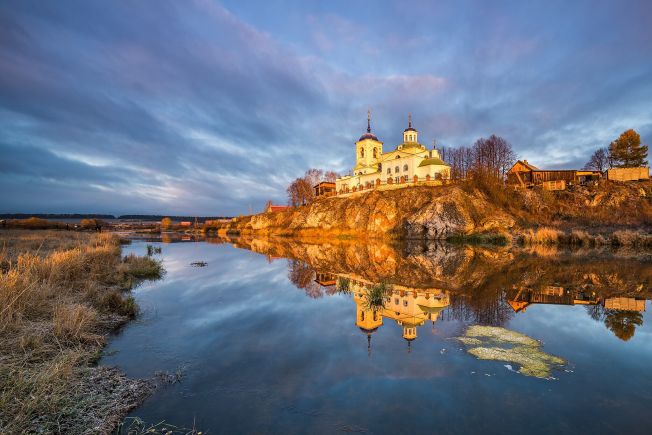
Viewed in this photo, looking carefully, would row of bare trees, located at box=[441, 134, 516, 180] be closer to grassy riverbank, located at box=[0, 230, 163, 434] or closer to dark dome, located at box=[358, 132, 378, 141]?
dark dome, located at box=[358, 132, 378, 141]

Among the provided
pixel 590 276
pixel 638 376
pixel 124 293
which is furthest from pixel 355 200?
pixel 638 376

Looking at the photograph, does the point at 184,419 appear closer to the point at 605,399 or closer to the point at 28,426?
the point at 28,426

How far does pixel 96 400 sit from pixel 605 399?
9.61 m

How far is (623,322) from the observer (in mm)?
10703

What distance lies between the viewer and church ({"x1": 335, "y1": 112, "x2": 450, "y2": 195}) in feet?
224

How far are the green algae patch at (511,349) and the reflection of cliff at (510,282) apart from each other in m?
1.17

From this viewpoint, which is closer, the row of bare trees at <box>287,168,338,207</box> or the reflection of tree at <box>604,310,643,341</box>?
the reflection of tree at <box>604,310,643,341</box>

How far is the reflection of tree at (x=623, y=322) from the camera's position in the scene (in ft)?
31.6

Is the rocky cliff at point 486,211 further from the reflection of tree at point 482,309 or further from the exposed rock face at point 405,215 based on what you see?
the reflection of tree at point 482,309

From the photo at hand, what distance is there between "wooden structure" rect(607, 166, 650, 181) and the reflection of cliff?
52.7 meters

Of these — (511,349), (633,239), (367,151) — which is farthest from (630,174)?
(511,349)

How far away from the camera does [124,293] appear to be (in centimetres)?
1516

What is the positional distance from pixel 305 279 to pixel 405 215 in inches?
1771

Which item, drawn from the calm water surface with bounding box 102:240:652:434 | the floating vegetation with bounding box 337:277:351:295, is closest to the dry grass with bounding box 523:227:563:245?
the calm water surface with bounding box 102:240:652:434
